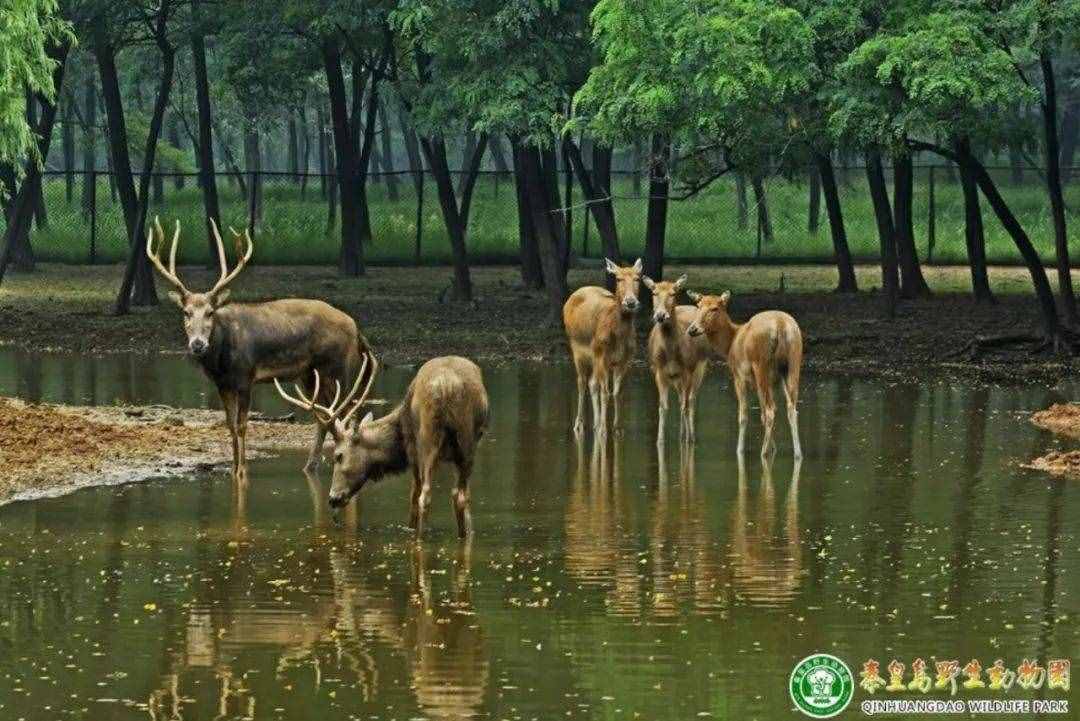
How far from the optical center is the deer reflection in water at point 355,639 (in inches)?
475

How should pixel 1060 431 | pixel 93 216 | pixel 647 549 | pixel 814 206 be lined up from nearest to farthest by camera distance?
pixel 647 549
pixel 1060 431
pixel 93 216
pixel 814 206

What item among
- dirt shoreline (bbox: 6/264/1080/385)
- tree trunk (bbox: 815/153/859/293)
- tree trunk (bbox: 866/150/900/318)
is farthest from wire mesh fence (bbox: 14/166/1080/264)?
tree trunk (bbox: 866/150/900/318)

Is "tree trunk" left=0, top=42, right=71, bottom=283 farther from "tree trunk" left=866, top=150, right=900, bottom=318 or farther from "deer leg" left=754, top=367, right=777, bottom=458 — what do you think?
"deer leg" left=754, top=367, right=777, bottom=458

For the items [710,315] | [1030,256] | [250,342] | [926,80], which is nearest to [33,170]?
[1030,256]

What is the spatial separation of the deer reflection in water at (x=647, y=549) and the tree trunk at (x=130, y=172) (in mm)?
17839

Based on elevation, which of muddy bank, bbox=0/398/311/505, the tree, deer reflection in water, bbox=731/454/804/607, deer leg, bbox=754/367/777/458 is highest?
the tree

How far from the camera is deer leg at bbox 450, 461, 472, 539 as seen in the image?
16.7 meters

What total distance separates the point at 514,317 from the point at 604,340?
43.3 feet

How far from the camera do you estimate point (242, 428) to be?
20.2 meters

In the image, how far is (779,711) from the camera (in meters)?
11.7

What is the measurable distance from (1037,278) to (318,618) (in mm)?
18426

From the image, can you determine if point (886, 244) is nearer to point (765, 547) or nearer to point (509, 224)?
point (765, 547)

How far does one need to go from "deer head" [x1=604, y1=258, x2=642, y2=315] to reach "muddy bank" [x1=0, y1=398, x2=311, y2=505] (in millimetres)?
3331

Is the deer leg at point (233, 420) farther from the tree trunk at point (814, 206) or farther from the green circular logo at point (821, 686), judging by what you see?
the tree trunk at point (814, 206)
